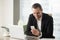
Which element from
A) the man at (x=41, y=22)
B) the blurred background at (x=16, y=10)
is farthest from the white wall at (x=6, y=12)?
the man at (x=41, y=22)

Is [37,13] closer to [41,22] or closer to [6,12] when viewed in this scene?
[41,22]

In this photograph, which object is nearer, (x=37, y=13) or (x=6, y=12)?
(x=37, y=13)

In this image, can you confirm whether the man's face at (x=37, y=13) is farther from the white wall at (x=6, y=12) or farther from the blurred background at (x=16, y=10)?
the white wall at (x=6, y=12)

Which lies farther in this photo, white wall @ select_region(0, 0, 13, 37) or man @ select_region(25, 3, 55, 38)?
white wall @ select_region(0, 0, 13, 37)

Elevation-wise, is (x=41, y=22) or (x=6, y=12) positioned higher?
(x=6, y=12)

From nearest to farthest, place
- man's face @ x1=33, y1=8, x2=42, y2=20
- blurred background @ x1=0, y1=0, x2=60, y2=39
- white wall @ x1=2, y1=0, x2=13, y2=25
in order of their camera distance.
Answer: man's face @ x1=33, y1=8, x2=42, y2=20, blurred background @ x1=0, y1=0, x2=60, y2=39, white wall @ x1=2, y1=0, x2=13, y2=25

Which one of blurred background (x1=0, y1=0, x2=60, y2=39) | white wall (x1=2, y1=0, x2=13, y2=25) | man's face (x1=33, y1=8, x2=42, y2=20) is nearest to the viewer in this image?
man's face (x1=33, y1=8, x2=42, y2=20)

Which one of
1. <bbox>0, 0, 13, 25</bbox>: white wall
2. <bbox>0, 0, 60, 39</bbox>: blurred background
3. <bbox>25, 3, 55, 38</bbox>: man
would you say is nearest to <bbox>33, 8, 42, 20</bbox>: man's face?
<bbox>25, 3, 55, 38</bbox>: man

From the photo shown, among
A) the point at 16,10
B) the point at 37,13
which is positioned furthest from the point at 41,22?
the point at 16,10

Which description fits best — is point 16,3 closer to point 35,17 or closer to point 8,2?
point 8,2

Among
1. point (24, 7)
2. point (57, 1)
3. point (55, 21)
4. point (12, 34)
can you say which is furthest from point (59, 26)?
point (12, 34)

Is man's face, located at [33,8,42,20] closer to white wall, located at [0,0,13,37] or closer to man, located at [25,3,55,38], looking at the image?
man, located at [25,3,55,38]

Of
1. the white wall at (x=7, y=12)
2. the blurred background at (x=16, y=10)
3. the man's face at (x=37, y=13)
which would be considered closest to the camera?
the man's face at (x=37, y=13)

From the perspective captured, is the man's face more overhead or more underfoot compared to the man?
more overhead
